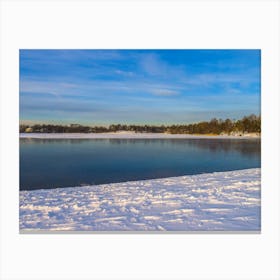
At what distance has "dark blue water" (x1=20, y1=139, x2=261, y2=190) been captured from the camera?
12.3ft

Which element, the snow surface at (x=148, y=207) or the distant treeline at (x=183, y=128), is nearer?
the snow surface at (x=148, y=207)

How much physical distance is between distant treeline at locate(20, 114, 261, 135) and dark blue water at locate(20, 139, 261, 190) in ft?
0.40

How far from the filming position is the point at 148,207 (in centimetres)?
347

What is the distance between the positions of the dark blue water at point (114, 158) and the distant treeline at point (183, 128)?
0.40 ft

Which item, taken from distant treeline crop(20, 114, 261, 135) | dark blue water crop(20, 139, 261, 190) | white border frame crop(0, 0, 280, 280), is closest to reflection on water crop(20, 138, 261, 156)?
dark blue water crop(20, 139, 261, 190)

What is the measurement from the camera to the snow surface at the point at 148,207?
3.26m

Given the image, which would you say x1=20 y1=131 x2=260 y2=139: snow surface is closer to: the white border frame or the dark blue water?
the dark blue water
